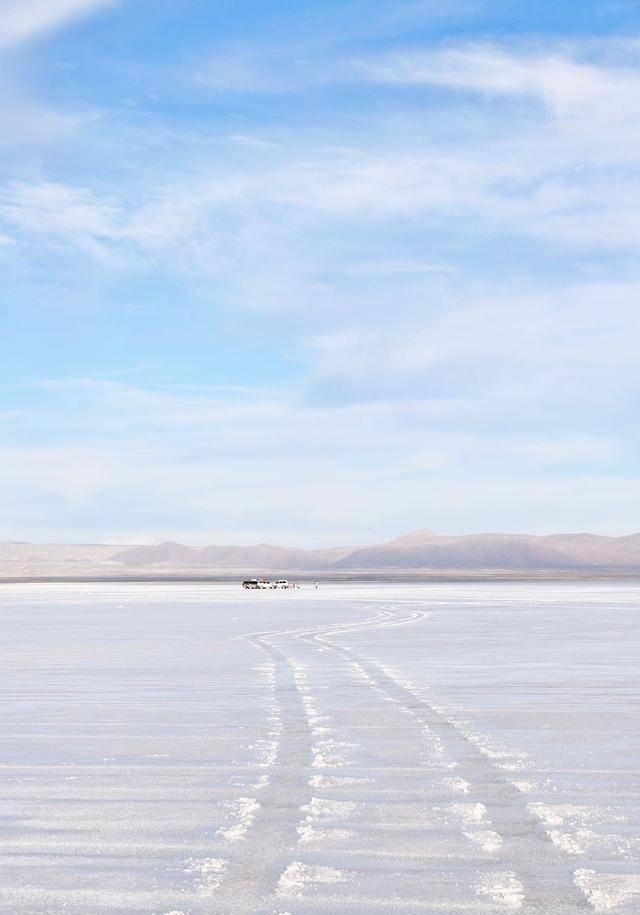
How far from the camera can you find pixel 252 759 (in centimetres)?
1238

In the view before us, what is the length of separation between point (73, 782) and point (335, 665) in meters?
12.9

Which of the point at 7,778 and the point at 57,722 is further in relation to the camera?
the point at 57,722

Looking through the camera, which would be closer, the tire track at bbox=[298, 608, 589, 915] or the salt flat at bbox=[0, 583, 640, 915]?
the tire track at bbox=[298, 608, 589, 915]

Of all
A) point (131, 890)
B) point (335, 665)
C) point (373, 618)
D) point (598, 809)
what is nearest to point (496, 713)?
point (598, 809)

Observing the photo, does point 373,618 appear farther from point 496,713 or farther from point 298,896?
point 298,896

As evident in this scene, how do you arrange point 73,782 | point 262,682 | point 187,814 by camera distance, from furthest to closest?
point 262,682 < point 73,782 < point 187,814

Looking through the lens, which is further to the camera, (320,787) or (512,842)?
(320,787)

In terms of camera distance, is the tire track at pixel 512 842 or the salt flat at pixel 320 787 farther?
the salt flat at pixel 320 787

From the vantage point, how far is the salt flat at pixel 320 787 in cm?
739

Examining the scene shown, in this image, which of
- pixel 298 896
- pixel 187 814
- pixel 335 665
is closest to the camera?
pixel 298 896

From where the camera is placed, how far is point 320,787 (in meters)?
10.7

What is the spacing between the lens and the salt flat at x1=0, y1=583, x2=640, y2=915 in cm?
739

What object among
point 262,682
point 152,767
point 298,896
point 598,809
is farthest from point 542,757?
point 262,682

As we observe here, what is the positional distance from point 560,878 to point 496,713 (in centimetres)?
869
